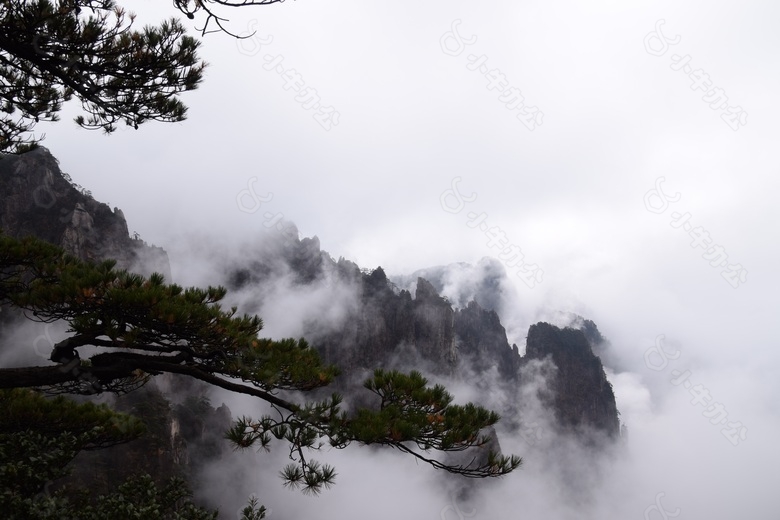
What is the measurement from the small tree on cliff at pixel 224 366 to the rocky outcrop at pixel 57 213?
1704 inches

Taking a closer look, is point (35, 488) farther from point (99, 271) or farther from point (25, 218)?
point (25, 218)

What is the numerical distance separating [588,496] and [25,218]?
129942mm

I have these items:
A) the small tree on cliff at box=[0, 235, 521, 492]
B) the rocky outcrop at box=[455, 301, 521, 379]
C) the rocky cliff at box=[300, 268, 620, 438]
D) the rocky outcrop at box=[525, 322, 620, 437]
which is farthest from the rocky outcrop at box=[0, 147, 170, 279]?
the rocky outcrop at box=[525, 322, 620, 437]

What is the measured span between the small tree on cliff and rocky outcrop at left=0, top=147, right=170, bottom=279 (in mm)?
43278

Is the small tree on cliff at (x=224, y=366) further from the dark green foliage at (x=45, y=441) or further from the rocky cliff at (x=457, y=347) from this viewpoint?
the rocky cliff at (x=457, y=347)

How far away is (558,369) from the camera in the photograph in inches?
4183

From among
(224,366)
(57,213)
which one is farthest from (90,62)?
(57,213)

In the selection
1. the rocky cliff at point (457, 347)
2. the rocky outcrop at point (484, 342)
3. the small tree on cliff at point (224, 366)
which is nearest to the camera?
the small tree on cliff at point (224, 366)

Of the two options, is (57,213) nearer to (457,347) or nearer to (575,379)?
(457,347)

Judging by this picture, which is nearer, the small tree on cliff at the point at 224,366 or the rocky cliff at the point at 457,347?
the small tree on cliff at the point at 224,366

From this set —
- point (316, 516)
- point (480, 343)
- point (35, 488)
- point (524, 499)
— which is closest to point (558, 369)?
point (480, 343)

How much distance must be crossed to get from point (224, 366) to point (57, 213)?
52.6 meters

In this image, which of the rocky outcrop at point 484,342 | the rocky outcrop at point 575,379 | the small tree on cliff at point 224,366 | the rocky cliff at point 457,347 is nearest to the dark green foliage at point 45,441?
the small tree on cliff at point 224,366

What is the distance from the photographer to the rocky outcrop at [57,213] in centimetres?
4375
